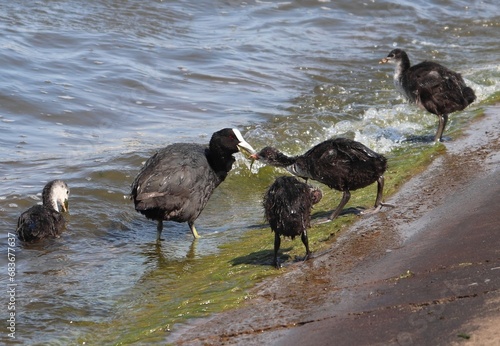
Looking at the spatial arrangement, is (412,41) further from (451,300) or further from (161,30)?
(451,300)

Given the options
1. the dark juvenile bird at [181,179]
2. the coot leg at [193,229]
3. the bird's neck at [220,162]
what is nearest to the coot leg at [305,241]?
the dark juvenile bird at [181,179]

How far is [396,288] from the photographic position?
557 centimetres

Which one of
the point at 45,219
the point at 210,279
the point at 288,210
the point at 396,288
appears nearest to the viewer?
the point at 396,288

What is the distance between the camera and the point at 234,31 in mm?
19250

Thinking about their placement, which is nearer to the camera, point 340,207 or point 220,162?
point 340,207

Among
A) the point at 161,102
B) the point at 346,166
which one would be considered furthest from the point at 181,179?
the point at 161,102

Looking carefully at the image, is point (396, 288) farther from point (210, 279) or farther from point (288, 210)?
point (210, 279)

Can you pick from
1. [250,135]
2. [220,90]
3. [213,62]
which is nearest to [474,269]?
[250,135]

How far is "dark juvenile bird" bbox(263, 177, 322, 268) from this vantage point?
681 centimetres

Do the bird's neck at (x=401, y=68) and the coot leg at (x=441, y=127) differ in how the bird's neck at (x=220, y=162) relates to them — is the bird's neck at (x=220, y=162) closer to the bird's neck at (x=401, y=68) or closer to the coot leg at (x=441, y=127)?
the coot leg at (x=441, y=127)

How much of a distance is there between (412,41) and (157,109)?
7934mm

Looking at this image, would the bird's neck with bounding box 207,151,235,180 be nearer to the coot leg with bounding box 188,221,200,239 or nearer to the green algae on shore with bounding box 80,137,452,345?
the coot leg with bounding box 188,221,200,239

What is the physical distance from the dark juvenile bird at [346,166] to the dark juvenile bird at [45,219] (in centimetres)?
264

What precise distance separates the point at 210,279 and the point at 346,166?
72.8 inches
